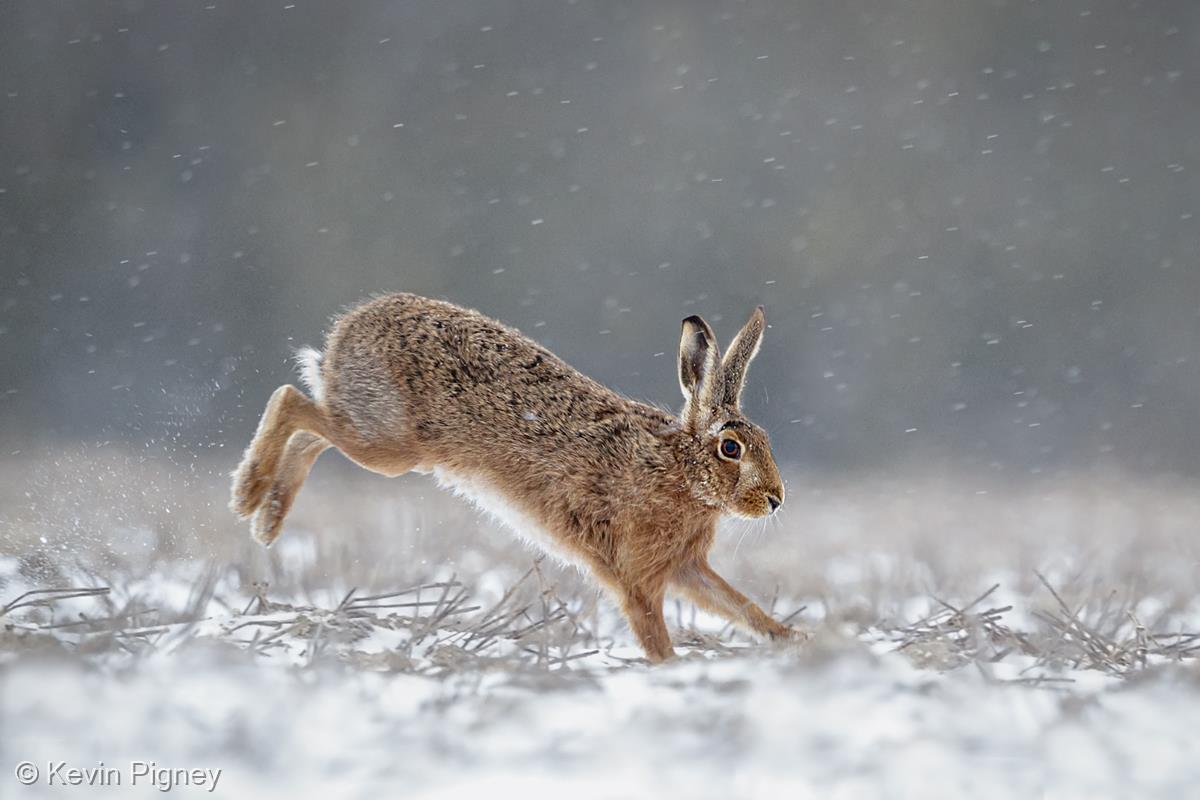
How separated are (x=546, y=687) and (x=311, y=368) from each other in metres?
1.10

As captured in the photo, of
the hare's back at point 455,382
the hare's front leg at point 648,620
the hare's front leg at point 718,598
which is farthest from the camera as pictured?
the hare's back at point 455,382

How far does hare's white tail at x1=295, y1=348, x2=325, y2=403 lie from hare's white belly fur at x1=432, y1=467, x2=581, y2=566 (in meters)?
0.30

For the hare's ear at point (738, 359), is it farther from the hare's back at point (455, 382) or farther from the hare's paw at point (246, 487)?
the hare's paw at point (246, 487)

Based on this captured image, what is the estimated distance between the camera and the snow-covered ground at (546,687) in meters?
1.04

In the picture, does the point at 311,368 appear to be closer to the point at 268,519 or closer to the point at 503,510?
the point at 268,519

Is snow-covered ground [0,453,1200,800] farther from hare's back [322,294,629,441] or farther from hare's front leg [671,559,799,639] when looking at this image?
hare's back [322,294,629,441]

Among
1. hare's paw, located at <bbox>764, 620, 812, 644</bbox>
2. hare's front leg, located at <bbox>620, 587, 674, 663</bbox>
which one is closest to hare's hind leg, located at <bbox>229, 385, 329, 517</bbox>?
hare's front leg, located at <bbox>620, 587, 674, 663</bbox>

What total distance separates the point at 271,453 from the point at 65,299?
280 centimetres

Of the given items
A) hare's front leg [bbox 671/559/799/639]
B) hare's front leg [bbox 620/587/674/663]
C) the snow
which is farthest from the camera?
hare's front leg [bbox 671/559/799/639]

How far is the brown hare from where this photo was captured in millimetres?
1933

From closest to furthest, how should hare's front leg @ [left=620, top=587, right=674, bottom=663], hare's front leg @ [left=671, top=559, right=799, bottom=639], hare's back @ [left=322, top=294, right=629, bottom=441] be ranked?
hare's front leg @ [left=620, top=587, right=674, bottom=663]
hare's front leg @ [left=671, top=559, right=799, bottom=639]
hare's back @ [left=322, top=294, right=629, bottom=441]

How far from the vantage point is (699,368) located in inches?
78.8

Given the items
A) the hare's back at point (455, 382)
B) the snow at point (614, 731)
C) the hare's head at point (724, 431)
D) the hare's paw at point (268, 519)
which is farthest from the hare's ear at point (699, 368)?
the hare's paw at point (268, 519)

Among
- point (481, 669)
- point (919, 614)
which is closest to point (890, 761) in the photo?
point (481, 669)
